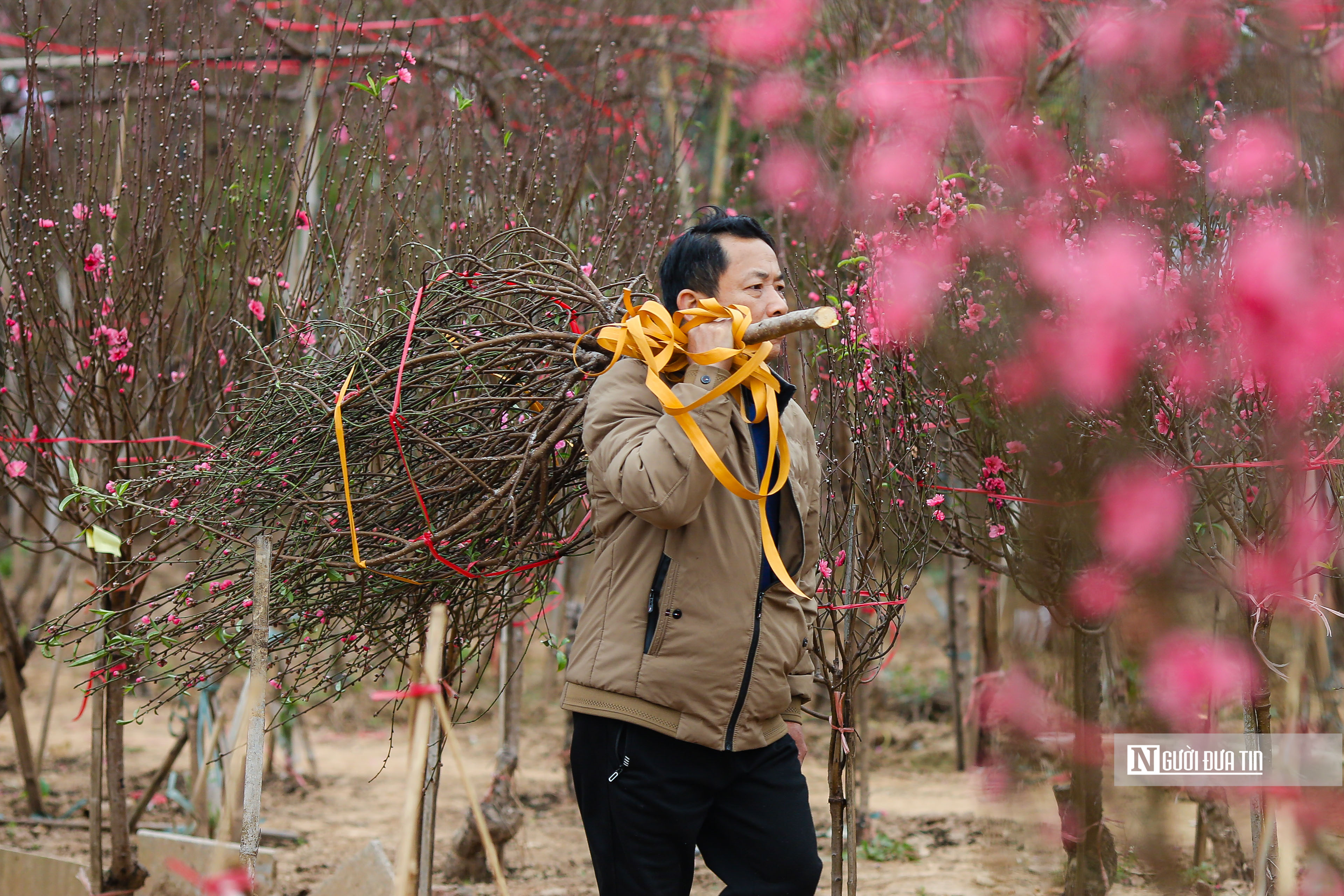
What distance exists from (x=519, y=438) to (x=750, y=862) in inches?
40.9

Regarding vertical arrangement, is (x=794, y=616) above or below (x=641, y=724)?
above

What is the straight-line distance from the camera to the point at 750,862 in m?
2.06

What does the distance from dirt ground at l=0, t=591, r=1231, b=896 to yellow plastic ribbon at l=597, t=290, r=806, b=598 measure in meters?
0.67

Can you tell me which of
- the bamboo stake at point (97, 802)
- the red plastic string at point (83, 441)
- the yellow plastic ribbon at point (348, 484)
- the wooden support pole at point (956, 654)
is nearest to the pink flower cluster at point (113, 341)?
the red plastic string at point (83, 441)

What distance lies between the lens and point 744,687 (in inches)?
79.4

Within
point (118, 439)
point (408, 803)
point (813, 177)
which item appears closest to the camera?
point (408, 803)

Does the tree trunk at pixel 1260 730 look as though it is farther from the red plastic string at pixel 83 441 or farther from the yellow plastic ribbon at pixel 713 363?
the red plastic string at pixel 83 441

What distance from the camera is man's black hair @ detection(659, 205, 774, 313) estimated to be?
7.32 ft

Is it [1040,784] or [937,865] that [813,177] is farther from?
[1040,784]

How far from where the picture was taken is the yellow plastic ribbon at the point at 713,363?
196 cm

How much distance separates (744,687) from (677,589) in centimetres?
22

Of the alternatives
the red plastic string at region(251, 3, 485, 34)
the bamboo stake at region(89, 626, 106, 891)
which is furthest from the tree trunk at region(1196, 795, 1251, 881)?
the red plastic string at region(251, 3, 485, 34)

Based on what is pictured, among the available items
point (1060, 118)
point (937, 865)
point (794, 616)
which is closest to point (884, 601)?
point (794, 616)

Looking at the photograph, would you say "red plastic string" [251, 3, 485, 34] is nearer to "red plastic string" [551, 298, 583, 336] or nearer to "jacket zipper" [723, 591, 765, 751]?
"red plastic string" [551, 298, 583, 336]
